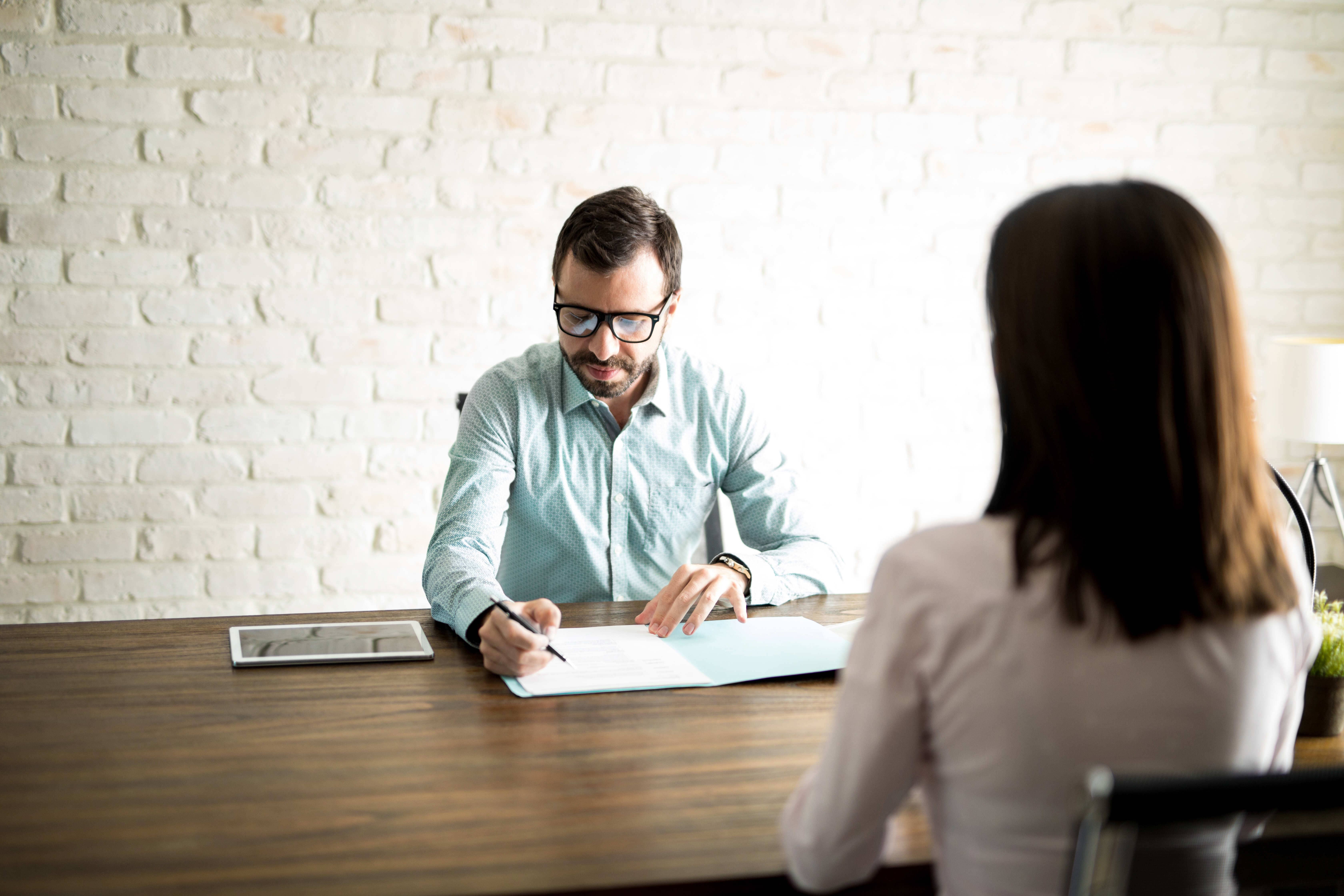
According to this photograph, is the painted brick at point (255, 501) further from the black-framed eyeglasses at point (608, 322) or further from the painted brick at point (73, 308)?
the black-framed eyeglasses at point (608, 322)

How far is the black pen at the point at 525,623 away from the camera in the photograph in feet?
4.61

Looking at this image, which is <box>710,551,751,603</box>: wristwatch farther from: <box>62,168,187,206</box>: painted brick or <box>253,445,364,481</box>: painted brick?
<box>62,168,187,206</box>: painted brick

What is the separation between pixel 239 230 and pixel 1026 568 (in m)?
2.30

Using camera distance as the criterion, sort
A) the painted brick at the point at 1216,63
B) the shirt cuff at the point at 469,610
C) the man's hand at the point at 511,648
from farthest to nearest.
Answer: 1. the painted brick at the point at 1216,63
2. the shirt cuff at the point at 469,610
3. the man's hand at the point at 511,648

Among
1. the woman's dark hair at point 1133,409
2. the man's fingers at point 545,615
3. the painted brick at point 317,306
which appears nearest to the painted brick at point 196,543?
the painted brick at point 317,306

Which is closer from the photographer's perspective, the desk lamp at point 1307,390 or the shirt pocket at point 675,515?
the shirt pocket at point 675,515

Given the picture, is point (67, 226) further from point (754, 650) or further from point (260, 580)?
point (754, 650)

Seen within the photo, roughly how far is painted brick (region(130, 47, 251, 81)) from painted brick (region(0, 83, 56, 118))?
0.62 ft

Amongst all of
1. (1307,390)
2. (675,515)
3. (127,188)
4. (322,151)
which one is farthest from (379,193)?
(1307,390)

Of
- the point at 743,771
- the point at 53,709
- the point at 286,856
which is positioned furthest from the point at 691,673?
the point at 53,709

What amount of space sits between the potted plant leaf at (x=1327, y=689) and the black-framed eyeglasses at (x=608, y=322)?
3.56ft

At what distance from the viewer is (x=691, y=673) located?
54.9 inches

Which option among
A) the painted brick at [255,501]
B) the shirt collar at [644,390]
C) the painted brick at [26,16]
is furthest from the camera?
the painted brick at [255,501]

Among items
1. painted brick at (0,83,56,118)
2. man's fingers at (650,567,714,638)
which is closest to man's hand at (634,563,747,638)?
man's fingers at (650,567,714,638)
